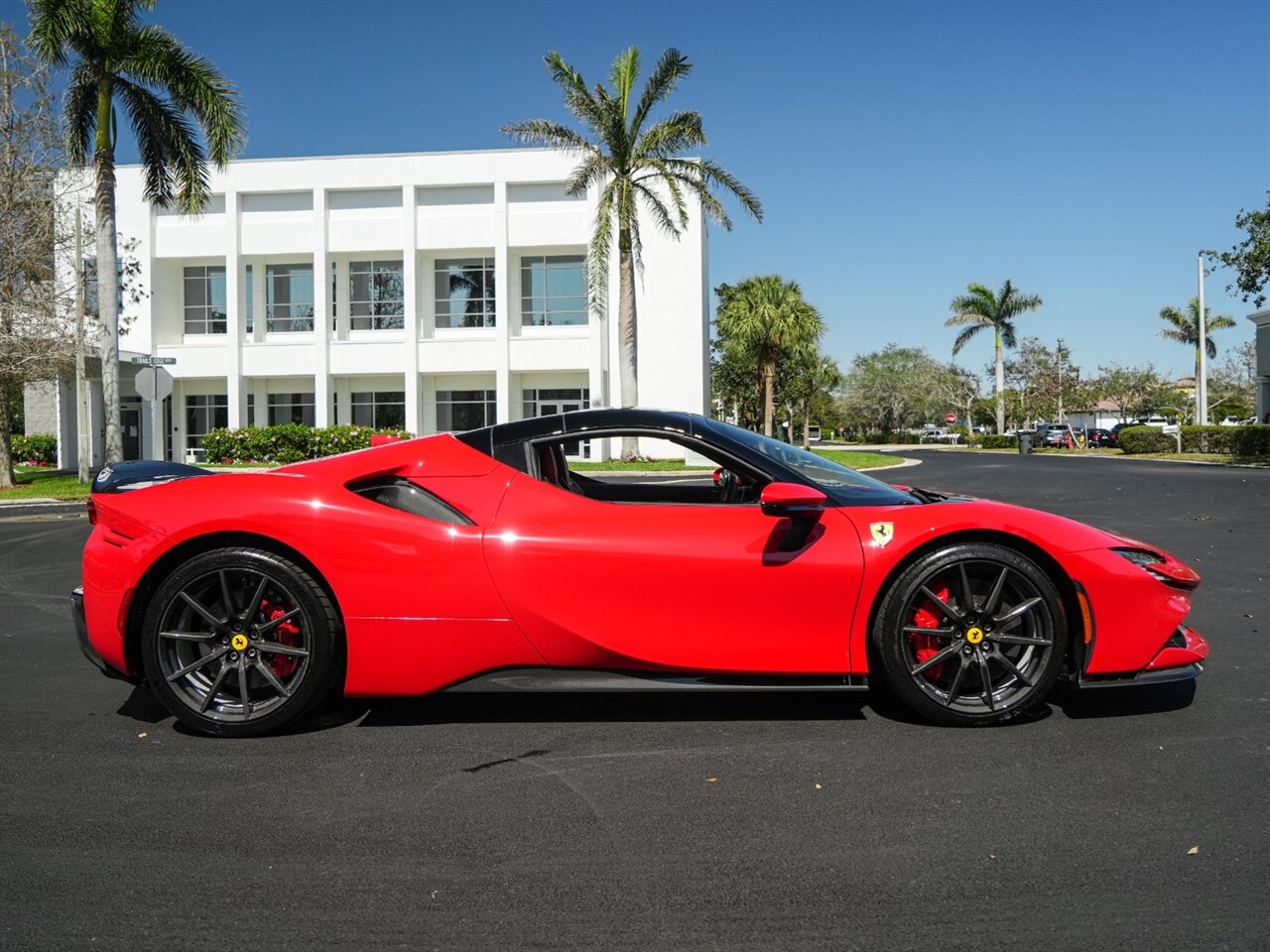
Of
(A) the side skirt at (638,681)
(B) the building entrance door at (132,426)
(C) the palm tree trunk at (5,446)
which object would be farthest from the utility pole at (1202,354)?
(A) the side skirt at (638,681)

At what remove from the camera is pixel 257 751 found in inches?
161

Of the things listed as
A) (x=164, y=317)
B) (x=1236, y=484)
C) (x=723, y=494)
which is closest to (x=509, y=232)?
(x=164, y=317)

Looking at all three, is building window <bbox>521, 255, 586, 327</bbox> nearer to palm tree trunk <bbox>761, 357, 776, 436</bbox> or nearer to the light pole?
palm tree trunk <bbox>761, 357, 776, 436</bbox>

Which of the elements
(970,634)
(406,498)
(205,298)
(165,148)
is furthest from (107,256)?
(970,634)

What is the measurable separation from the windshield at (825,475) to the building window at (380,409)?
36.1 m

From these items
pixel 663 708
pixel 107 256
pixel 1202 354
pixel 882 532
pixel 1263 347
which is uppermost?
pixel 107 256

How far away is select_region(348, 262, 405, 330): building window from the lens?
3947 cm

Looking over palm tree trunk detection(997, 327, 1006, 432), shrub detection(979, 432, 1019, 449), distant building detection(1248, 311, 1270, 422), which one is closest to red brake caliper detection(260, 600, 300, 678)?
distant building detection(1248, 311, 1270, 422)

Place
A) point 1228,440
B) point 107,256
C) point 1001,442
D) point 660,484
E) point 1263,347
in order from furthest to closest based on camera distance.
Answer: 1. point 1001,442
2. point 1263,347
3. point 1228,440
4. point 107,256
5. point 660,484

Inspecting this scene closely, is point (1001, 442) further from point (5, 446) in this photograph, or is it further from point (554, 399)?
point (5, 446)

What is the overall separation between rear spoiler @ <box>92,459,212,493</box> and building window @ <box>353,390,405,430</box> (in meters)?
35.2

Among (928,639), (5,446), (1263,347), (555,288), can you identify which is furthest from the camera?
(1263,347)

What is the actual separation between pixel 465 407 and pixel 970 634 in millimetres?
36612

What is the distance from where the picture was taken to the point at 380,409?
4016cm
